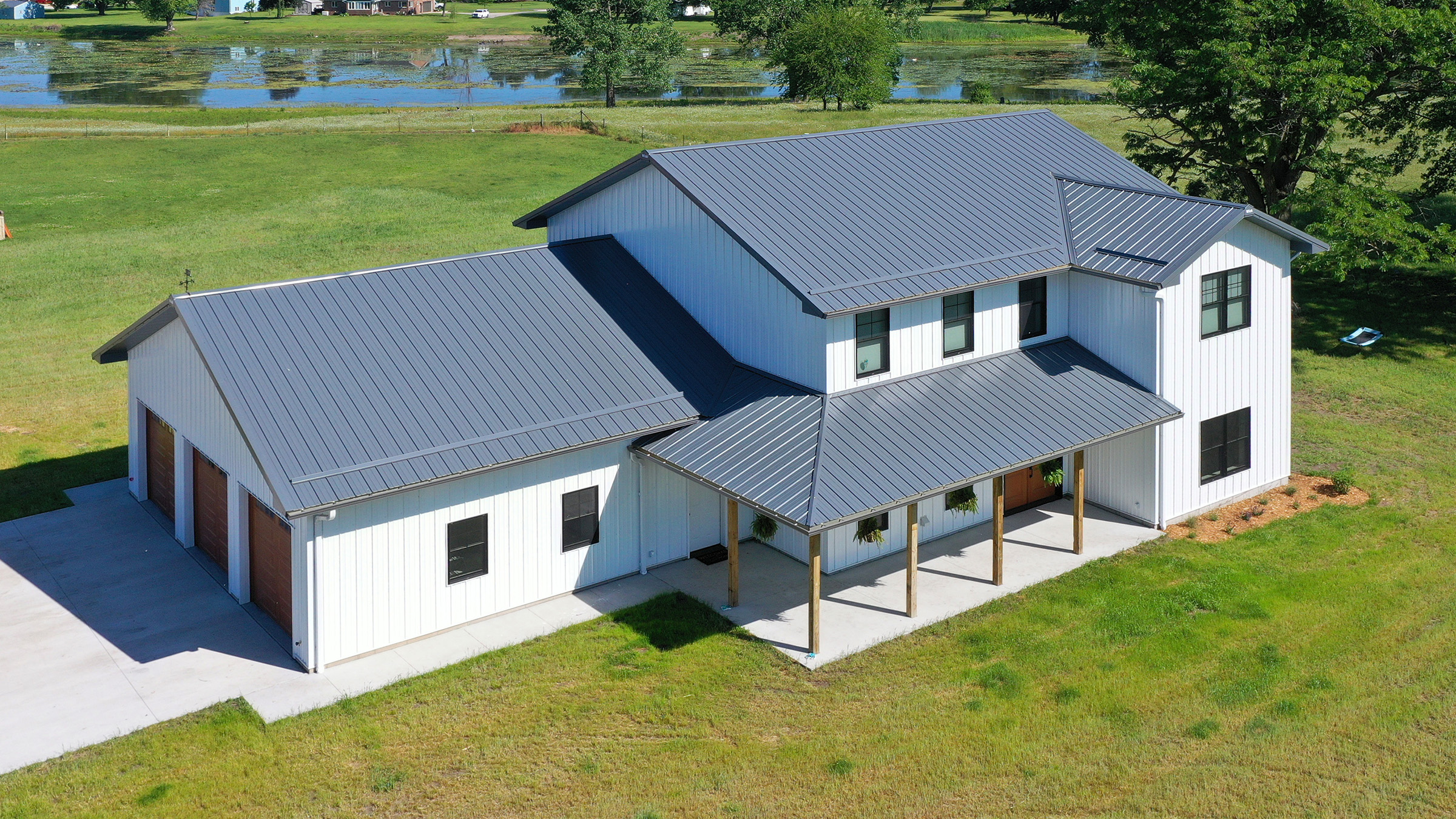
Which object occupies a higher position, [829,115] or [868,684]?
[829,115]

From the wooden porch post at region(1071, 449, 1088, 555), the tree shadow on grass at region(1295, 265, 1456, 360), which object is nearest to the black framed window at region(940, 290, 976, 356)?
the wooden porch post at region(1071, 449, 1088, 555)

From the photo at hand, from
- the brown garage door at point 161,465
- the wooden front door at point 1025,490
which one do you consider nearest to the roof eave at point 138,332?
the brown garage door at point 161,465

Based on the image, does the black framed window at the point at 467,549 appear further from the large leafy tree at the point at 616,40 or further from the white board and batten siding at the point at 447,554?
the large leafy tree at the point at 616,40

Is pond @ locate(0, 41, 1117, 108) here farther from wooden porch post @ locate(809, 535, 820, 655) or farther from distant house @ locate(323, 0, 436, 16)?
wooden porch post @ locate(809, 535, 820, 655)

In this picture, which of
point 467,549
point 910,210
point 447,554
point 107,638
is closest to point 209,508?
point 107,638

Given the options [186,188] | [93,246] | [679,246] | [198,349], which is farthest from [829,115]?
[198,349]

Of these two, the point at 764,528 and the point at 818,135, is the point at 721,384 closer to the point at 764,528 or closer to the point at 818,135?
the point at 764,528

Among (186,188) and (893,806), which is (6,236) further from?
(893,806)
